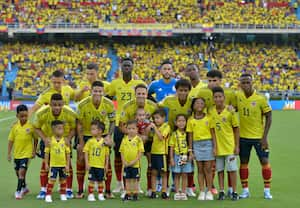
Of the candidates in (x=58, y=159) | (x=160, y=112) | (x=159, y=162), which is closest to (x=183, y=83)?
(x=160, y=112)

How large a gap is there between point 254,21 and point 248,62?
3627mm

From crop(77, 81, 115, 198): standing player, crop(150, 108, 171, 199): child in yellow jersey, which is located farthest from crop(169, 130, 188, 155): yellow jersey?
crop(77, 81, 115, 198): standing player

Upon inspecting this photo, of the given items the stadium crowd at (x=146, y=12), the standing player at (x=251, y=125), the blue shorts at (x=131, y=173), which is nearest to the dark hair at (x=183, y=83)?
the standing player at (x=251, y=125)

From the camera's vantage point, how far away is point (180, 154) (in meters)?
9.51

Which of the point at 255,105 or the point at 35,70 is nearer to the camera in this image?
the point at 255,105

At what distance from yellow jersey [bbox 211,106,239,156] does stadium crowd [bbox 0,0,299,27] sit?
35.8 metres

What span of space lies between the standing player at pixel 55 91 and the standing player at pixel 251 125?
10.2 feet

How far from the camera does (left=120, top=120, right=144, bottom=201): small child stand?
30.6ft

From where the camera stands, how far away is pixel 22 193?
32.0 ft

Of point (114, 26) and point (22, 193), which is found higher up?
point (114, 26)

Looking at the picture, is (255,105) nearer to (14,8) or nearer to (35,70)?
(35,70)

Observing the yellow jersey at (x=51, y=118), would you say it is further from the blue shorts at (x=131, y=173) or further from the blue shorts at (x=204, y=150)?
the blue shorts at (x=204, y=150)

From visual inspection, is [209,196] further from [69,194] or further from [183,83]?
[69,194]

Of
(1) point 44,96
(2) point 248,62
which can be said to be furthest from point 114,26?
(1) point 44,96
